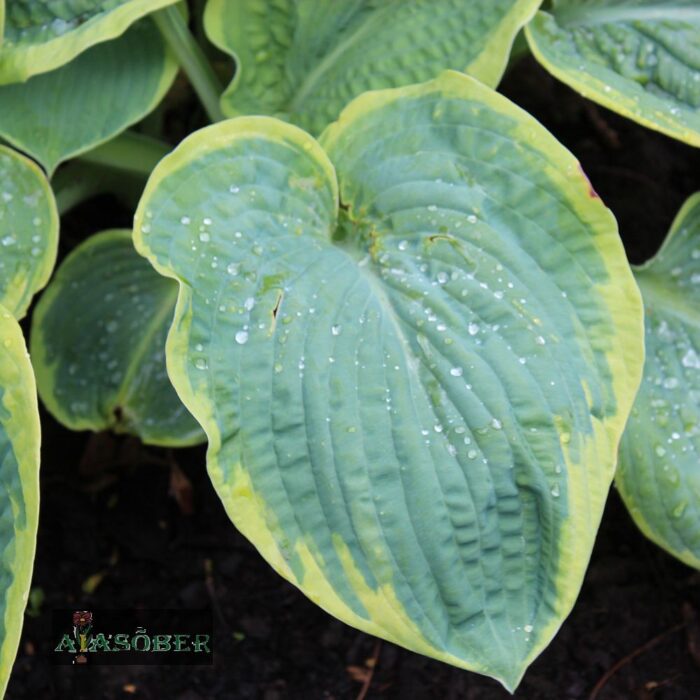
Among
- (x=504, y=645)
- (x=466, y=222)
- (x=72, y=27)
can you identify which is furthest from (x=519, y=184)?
(x=72, y=27)

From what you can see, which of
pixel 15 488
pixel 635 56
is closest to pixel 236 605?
pixel 15 488

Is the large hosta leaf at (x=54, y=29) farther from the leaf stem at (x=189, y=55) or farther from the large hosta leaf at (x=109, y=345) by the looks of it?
the large hosta leaf at (x=109, y=345)

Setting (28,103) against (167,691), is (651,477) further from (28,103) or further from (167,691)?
(28,103)

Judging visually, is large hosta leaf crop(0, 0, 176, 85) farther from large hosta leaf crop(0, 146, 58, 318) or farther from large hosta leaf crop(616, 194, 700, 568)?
large hosta leaf crop(616, 194, 700, 568)

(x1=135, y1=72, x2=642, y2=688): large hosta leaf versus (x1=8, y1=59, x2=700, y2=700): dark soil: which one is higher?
(x1=135, y1=72, x2=642, y2=688): large hosta leaf

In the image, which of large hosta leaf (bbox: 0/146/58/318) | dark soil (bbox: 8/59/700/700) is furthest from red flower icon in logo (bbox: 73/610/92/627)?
large hosta leaf (bbox: 0/146/58/318)

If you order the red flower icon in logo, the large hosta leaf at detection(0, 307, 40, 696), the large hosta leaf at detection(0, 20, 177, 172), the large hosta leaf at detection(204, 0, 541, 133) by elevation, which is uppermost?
the large hosta leaf at detection(204, 0, 541, 133)
